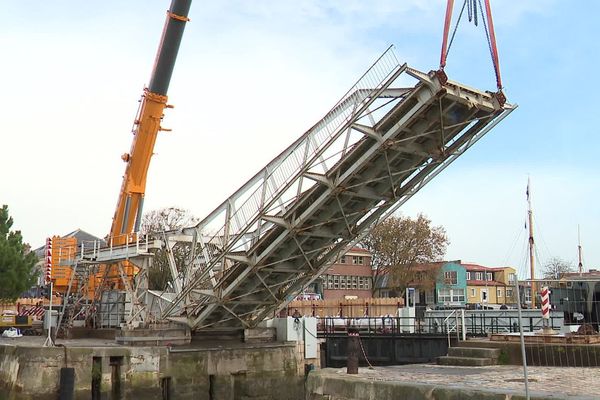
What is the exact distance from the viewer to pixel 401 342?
2616cm

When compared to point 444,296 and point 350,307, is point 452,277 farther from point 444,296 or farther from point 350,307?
point 350,307

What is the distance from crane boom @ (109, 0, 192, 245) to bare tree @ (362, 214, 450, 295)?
3848 centimetres

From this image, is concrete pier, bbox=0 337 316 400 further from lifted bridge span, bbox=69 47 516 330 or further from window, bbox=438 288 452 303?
window, bbox=438 288 452 303

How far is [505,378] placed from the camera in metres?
12.6

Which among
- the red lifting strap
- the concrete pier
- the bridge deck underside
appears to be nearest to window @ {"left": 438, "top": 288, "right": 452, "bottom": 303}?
the concrete pier

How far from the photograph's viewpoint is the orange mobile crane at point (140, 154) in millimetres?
24484

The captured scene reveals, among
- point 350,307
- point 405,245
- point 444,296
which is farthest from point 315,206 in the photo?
point 444,296

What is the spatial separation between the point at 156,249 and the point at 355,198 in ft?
26.1

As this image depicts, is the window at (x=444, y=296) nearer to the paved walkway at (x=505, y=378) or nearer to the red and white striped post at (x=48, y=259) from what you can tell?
the red and white striped post at (x=48, y=259)

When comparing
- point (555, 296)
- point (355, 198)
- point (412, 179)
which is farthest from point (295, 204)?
point (555, 296)

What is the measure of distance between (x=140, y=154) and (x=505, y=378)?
18155mm

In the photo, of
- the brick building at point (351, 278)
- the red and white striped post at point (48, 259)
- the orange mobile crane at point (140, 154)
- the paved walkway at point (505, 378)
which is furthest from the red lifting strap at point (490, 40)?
the brick building at point (351, 278)

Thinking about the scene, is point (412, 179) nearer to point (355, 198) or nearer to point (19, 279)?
point (355, 198)

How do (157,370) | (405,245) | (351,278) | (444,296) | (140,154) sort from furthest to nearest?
(444,296), (351,278), (405,245), (140,154), (157,370)
